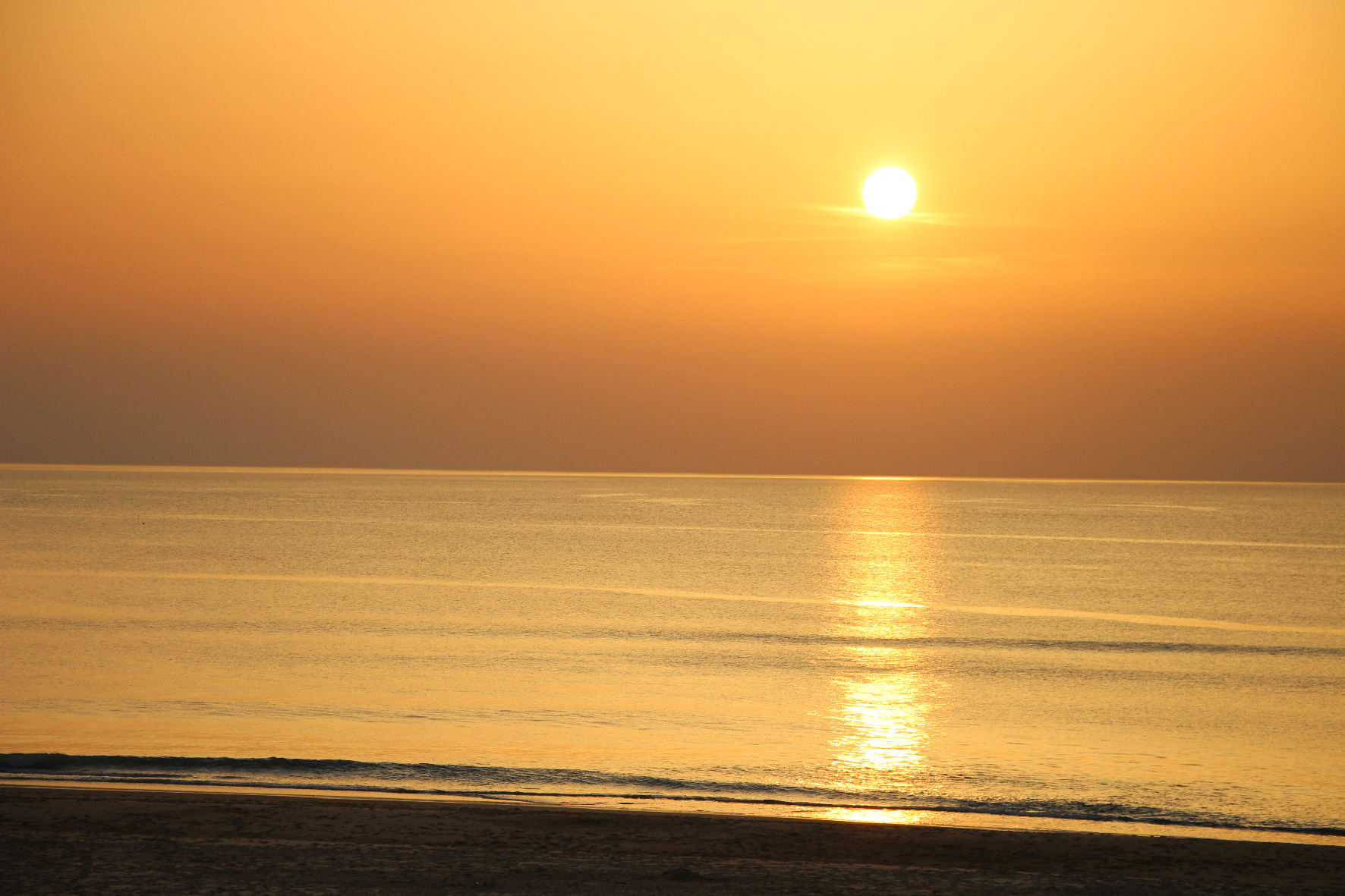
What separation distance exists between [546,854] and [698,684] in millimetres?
18613

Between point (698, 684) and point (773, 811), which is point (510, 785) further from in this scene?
point (698, 684)

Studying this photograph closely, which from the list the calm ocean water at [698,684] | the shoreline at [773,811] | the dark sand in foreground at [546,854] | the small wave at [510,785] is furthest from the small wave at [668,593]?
the dark sand in foreground at [546,854]

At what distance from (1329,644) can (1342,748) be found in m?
23.2

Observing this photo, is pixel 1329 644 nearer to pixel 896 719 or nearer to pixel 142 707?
pixel 896 719

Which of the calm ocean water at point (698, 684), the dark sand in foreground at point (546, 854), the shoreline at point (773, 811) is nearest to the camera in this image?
the dark sand in foreground at point (546, 854)

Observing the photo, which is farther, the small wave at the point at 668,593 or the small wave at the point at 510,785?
the small wave at the point at 668,593

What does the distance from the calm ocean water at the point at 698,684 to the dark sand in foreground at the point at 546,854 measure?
2392 millimetres

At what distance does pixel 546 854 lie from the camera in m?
11.7

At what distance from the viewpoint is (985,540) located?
399 ft

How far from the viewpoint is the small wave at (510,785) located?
16344 mm

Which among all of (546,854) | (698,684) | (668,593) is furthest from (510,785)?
(668,593)

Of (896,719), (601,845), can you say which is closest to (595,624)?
(896,719)

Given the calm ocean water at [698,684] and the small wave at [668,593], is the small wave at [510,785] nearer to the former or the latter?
the calm ocean water at [698,684]

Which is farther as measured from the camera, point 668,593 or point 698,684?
point 668,593
